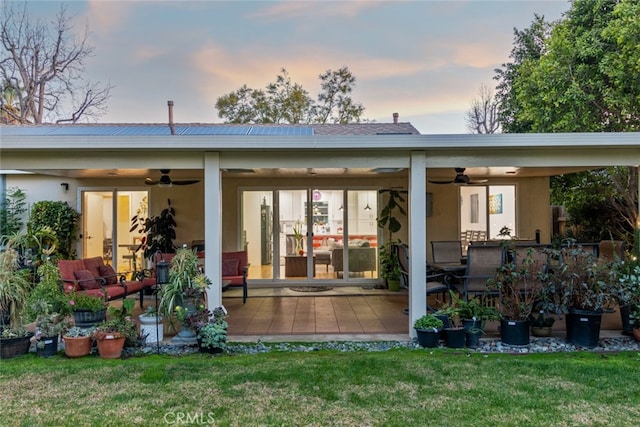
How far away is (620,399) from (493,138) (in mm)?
2702

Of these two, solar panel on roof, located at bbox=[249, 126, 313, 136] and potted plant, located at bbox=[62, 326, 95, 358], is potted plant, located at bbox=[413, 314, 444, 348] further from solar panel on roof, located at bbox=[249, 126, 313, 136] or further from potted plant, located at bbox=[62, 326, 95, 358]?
solar panel on roof, located at bbox=[249, 126, 313, 136]

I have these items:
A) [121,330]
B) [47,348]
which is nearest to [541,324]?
[121,330]

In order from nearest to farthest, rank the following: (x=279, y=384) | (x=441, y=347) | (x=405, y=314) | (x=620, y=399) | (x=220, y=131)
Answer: (x=620, y=399)
(x=279, y=384)
(x=441, y=347)
(x=405, y=314)
(x=220, y=131)

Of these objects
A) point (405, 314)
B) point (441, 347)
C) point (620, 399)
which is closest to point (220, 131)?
point (405, 314)

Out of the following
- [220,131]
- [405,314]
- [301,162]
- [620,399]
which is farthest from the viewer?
[220,131]

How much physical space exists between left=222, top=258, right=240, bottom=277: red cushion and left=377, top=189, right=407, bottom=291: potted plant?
3035 mm

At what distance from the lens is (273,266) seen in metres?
8.91

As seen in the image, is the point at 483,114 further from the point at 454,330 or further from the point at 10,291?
the point at 10,291

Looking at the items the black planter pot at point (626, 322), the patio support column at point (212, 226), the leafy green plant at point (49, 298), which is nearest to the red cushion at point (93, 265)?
the leafy green plant at point (49, 298)

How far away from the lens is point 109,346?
4207mm

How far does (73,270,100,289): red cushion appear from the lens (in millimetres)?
5806

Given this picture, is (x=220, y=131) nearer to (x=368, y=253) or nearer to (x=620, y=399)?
(x=368, y=253)

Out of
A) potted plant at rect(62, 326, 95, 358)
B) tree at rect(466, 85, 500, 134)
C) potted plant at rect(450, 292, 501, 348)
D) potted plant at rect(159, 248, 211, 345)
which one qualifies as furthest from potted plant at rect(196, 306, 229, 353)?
tree at rect(466, 85, 500, 134)

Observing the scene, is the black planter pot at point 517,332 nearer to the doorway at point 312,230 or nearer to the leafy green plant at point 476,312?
the leafy green plant at point 476,312
